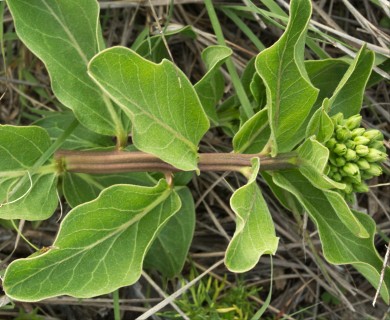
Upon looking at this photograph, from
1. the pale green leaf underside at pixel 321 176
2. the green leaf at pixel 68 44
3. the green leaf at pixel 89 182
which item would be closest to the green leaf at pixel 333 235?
the pale green leaf underside at pixel 321 176

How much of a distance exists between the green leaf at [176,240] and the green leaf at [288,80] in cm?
53

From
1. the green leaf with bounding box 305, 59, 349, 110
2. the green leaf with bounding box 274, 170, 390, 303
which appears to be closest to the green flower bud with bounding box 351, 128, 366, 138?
the green leaf with bounding box 274, 170, 390, 303

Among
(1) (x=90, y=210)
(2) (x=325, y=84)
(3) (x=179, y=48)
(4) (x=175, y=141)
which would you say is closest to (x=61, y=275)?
(1) (x=90, y=210)

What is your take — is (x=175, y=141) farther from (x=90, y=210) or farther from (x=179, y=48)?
(x=179, y=48)

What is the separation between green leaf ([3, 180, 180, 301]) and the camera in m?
1.87

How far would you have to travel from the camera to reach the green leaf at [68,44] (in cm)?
200

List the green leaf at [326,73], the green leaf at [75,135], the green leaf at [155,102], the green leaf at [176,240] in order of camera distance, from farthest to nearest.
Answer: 1. the green leaf at [176,240]
2. the green leaf at [75,135]
3. the green leaf at [326,73]
4. the green leaf at [155,102]

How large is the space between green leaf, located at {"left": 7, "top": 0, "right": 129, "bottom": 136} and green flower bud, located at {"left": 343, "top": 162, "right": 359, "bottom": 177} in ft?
2.61

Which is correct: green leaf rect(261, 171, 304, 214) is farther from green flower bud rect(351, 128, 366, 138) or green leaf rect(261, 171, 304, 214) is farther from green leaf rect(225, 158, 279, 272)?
green flower bud rect(351, 128, 366, 138)

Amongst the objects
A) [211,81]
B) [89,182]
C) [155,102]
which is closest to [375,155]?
[155,102]

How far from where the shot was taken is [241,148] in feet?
6.88

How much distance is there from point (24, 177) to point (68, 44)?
44 cm

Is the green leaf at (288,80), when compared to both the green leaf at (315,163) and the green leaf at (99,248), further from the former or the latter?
the green leaf at (99,248)

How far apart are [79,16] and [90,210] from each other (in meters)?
0.62
